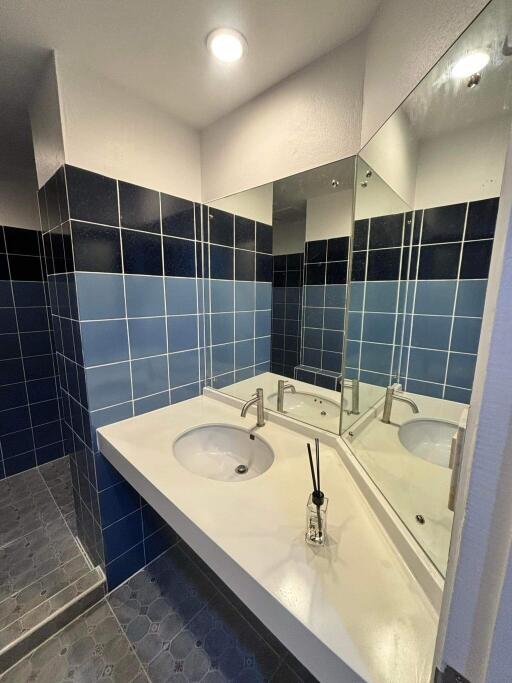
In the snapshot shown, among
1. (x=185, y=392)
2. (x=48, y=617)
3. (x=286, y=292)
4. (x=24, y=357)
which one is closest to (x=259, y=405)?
(x=185, y=392)

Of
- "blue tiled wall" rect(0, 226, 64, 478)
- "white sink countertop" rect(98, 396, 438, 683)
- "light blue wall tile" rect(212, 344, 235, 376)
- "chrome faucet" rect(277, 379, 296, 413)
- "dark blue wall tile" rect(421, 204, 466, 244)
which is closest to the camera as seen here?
"white sink countertop" rect(98, 396, 438, 683)

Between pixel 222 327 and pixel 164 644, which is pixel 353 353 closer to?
pixel 222 327

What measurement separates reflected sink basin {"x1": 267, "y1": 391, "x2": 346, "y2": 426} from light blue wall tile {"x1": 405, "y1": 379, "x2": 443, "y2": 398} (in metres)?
0.29

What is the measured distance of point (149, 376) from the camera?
1286 millimetres

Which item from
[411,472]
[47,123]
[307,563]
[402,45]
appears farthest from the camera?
[47,123]

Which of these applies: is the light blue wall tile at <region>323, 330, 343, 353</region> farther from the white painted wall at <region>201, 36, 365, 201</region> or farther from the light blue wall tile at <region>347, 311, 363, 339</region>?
the white painted wall at <region>201, 36, 365, 201</region>

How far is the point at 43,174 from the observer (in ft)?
3.78

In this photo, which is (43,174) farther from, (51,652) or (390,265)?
(51,652)

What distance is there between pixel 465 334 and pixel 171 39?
53.1 inches

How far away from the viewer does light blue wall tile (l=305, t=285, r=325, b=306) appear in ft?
4.03

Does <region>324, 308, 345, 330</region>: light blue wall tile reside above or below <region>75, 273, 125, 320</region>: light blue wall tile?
below

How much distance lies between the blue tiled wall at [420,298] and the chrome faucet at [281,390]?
0.34 m

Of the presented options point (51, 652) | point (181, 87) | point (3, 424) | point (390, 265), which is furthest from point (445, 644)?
point (3, 424)

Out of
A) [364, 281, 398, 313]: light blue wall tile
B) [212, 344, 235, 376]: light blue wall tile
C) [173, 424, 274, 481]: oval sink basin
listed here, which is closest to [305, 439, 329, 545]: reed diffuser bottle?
[173, 424, 274, 481]: oval sink basin
